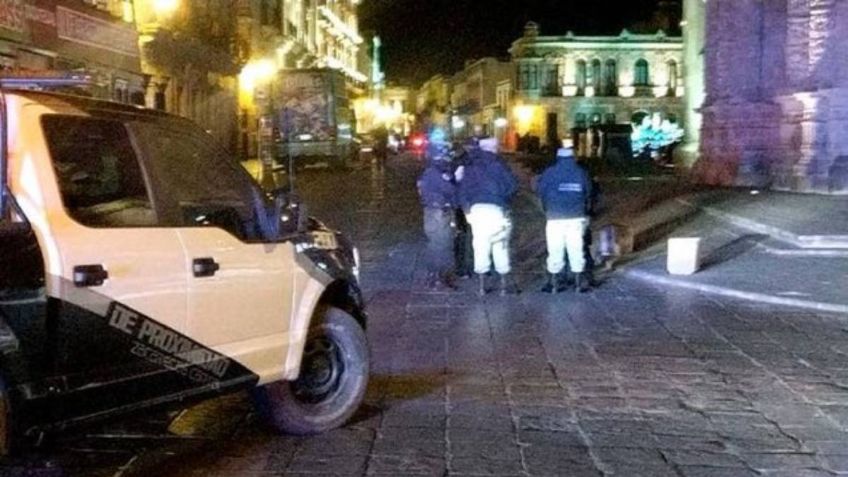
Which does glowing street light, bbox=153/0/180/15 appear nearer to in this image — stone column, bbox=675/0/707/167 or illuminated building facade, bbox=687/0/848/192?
illuminated building facade, bbox=687/0/848/192

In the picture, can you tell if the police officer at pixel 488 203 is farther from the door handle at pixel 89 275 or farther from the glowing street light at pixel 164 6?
the glowing street light at pixel 164 6

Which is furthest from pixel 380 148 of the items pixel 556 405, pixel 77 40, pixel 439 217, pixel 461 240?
pixel 556 405

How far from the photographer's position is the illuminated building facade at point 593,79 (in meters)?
101

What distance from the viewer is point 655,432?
23.8 ft

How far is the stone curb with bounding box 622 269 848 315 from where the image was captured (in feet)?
40.0

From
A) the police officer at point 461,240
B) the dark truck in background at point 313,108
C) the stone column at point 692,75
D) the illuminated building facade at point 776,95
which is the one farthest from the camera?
the dark truck in background at point 313,108

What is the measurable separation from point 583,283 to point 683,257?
159 centimetres

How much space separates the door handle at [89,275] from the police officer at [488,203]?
25.4ft

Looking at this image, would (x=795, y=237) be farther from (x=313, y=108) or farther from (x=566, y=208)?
(x=313, y=108)

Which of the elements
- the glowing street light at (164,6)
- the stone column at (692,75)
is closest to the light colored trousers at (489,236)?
the glowing street light at (164,6)

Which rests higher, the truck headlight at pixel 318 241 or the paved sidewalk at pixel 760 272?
the truck headlight at pixel 318 241

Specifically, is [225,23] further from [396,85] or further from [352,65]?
[396,85]

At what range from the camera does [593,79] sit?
102m

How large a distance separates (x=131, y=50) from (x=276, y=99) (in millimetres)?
18349
